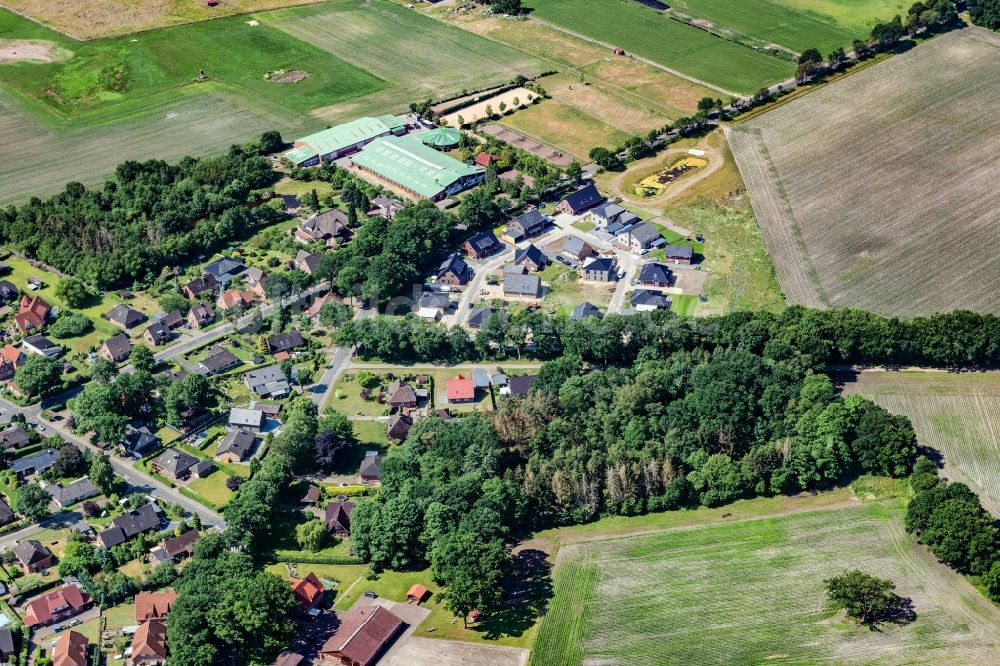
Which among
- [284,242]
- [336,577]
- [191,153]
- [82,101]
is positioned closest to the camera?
[336,577]

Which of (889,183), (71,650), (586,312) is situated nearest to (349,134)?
(586,312)

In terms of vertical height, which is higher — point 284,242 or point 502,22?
point 502,22

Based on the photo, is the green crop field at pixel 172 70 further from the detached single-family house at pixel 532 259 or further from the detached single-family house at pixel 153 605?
the detached single-family house at pixel 153 605

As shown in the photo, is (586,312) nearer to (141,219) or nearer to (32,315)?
(141,219)

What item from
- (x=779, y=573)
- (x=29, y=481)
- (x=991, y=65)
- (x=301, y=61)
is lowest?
(x=29, y=481)

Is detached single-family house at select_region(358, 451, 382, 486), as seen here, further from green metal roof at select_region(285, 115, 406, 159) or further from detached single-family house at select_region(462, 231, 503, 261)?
green metal roof at select_region(285, 115, 406, 159)

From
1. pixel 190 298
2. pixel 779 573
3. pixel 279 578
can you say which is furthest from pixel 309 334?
pixel 779 573

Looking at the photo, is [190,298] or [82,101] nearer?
[190,298]

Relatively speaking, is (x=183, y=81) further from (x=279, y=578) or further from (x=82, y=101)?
(x=279, y=578)

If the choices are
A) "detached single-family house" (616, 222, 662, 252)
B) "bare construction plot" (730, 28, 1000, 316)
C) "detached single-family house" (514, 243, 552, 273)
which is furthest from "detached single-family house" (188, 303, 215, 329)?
"bare construction plot" (730, 28, 1000, 316)
